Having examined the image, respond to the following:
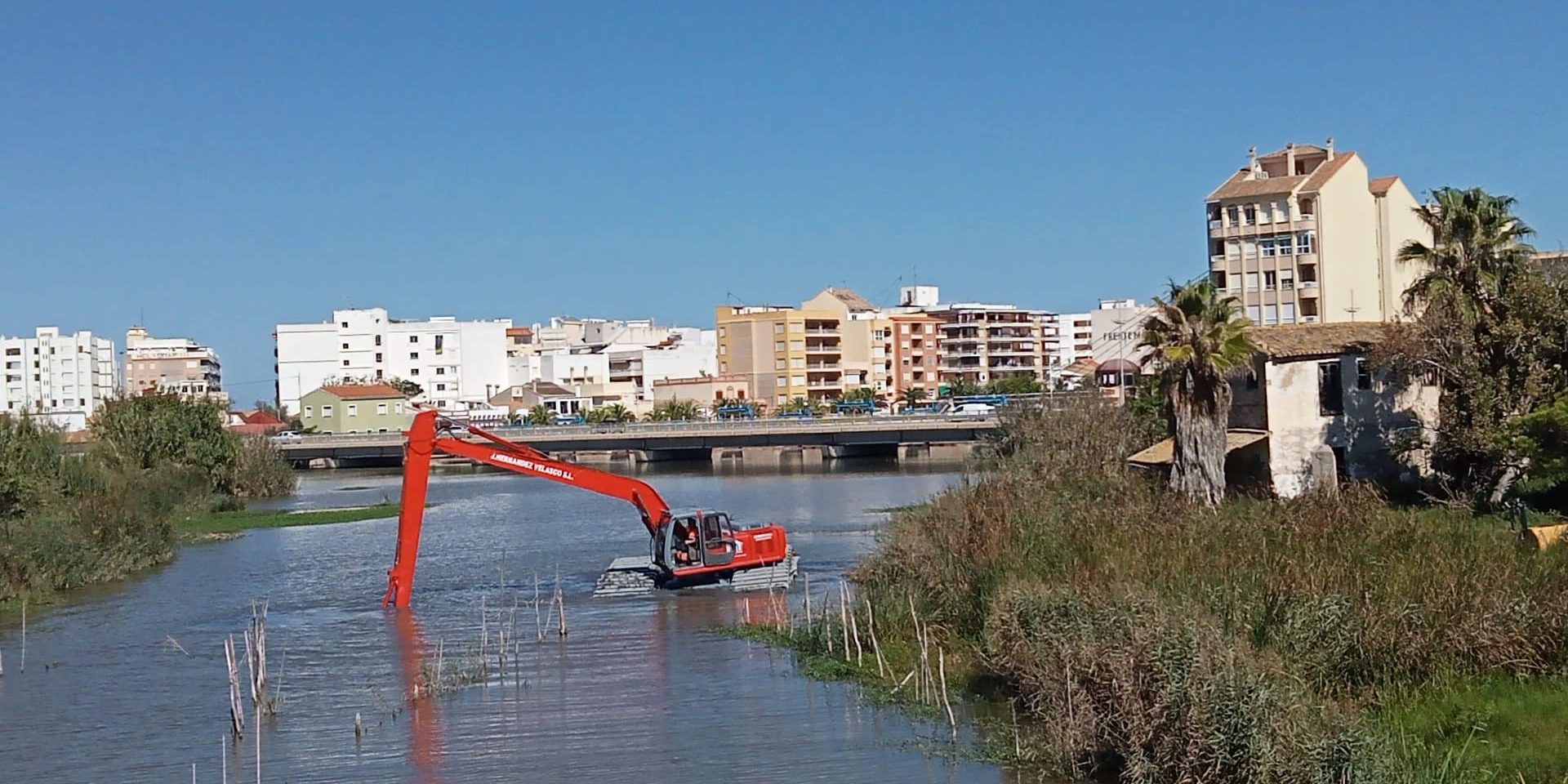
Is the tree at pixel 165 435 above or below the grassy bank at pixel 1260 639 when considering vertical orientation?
above

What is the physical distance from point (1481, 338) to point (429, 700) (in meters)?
23.3

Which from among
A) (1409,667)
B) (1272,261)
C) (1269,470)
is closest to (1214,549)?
(1409,667)

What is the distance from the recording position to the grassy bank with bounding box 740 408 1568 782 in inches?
573

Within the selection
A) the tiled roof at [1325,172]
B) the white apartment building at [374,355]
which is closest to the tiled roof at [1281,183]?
the tiled roof at [1325,172]

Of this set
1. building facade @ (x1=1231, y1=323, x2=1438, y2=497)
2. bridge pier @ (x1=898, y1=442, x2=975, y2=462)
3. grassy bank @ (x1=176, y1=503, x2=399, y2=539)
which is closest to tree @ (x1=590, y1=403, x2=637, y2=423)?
bridge pier @ (x1=898, y1=442, x2=975, y2=462)

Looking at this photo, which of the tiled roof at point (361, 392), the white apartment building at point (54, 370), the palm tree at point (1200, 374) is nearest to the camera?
the palm tree at point (1200, 374)

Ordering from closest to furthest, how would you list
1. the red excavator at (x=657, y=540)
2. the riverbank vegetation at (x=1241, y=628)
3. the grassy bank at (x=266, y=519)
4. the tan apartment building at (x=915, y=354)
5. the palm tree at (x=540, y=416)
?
the riverbank vegetation at (x=1241, y=628) → the red excavator at (x=657, y=540) → the grassy bank at (x=266, y=519) → the palm tree at (x=540, y=416) → the tan apartment building at (x=915, y=354)

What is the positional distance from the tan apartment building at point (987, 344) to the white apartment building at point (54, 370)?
83.9 meters

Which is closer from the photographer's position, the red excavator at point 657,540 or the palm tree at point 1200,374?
the red excavator at point 657,540

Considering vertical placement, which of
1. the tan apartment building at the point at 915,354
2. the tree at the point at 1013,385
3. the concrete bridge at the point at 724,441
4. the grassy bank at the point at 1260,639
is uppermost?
the tan apartment building at the point at 915,354

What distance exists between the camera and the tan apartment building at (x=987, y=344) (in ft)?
535

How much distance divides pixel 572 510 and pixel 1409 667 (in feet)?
166

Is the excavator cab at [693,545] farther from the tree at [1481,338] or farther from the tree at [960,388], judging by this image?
the tree at [960,388]

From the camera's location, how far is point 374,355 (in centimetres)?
16725
